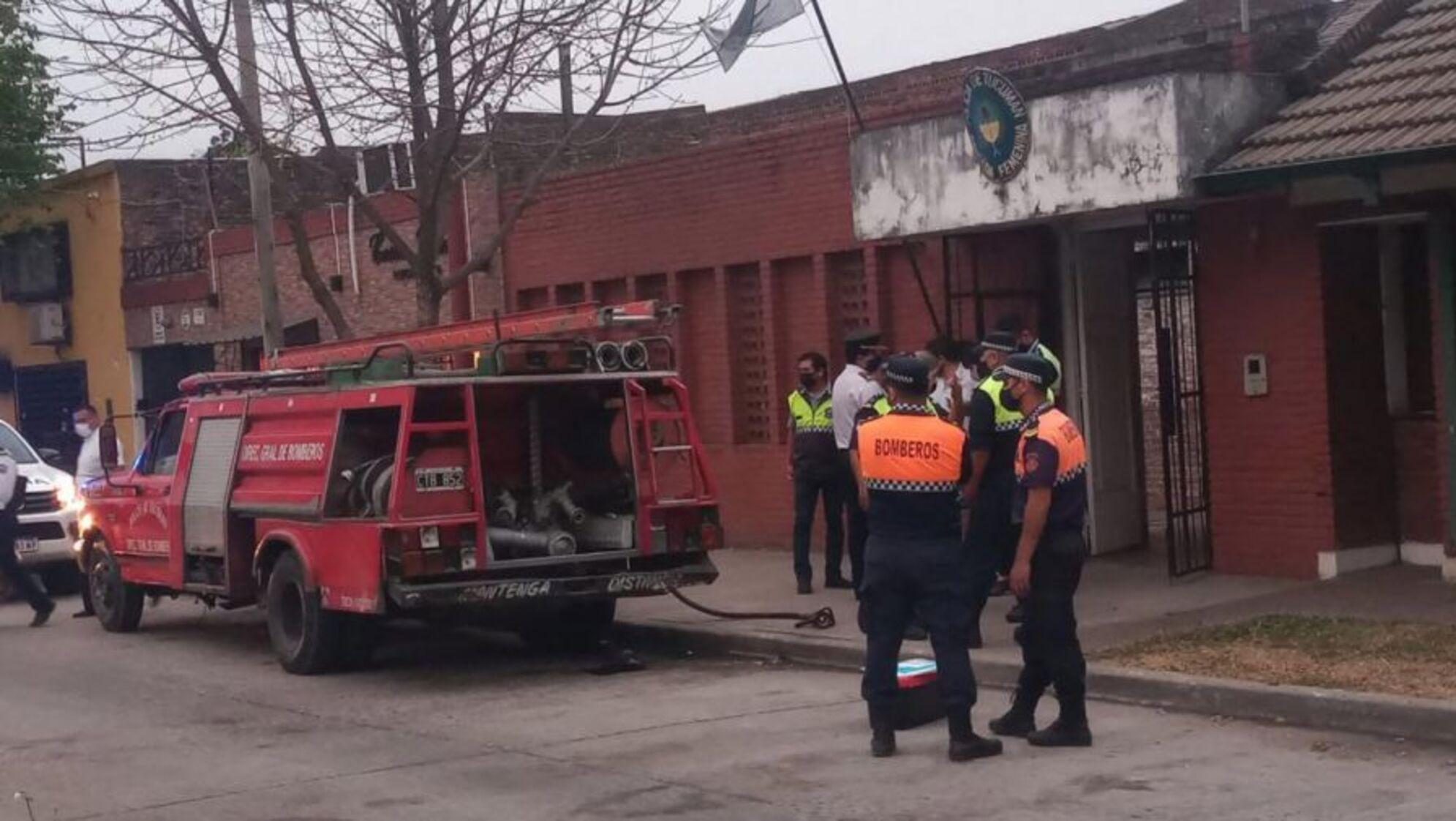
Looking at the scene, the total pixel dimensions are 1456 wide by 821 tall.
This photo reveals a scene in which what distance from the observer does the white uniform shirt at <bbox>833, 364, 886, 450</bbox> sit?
1339 centimetres

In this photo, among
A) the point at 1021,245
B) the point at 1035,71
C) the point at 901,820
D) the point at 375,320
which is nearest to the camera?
the point at 901,820

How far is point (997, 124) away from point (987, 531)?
14.4ft

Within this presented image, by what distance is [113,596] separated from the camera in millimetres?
15977

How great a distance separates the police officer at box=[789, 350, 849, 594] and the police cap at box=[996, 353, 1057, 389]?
494cm

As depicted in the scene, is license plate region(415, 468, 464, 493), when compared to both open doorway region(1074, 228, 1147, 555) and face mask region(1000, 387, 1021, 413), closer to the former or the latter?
face mask region(1000, 387, 1021, 413)

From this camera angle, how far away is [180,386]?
579 inches

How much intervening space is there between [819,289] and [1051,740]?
27.4 feet

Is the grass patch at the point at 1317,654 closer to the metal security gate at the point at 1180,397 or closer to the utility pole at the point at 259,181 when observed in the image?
the metal security gate at the point at 1180,397

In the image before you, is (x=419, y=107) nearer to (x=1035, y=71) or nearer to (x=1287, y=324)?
(x=1035, y=71)

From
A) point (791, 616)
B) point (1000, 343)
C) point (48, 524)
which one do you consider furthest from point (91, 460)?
point (1000, 343)

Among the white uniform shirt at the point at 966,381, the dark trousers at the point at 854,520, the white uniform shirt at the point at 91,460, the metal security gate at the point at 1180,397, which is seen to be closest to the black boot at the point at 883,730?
the white uniform shirt at the point at 966,381

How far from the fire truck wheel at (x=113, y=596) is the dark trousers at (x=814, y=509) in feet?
17.7

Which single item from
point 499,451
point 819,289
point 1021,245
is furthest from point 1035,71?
point 499,451

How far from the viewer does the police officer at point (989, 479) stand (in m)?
10.2
